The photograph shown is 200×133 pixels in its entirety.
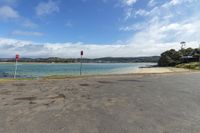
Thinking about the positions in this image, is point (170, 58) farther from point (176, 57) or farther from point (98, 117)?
point (98, 117)

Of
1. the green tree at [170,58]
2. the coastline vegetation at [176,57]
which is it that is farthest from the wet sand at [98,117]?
the green tree at [170,58]

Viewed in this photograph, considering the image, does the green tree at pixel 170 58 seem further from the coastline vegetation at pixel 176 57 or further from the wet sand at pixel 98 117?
the wet sand at pixel 98 117

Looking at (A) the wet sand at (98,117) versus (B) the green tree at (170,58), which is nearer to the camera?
(A) the wet sand at (98,117)

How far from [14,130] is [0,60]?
19887 cm

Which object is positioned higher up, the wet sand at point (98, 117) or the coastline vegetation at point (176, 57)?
the coastline vegetation at point (176, 57)

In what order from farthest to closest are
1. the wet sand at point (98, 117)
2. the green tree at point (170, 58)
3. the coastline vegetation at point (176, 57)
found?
the green tree at point (170, 58) → the coastline vegetation at point (176, 57) → the wet sand at point (98, 117)

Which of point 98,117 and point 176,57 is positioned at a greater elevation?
point 176,57

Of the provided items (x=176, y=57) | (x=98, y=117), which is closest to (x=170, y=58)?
(x=176, y=57)

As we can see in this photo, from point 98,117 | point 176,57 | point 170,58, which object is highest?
point 176,57

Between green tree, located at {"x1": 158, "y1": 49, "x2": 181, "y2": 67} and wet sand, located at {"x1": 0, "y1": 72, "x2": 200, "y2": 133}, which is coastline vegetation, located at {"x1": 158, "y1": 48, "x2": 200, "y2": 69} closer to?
green tree, located at {"x1": 158, "y1": 49, "x2": 181, "y2": 67}

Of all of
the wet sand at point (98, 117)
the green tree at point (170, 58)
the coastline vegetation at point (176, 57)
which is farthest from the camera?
the green tree at point (170, 58)

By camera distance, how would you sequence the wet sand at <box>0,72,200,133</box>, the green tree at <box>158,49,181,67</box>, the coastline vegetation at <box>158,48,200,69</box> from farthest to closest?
the green tree at <box>158,49,181,67</box>, the coastline vegetation at <box>158,48,200,69</box>, the wet sand at <box>0,72,200,133</box>

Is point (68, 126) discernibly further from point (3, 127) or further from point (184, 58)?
point (184, 58)

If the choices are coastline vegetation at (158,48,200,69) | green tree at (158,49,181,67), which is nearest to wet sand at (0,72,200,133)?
coastline vegetation at (158,48,200,69)
